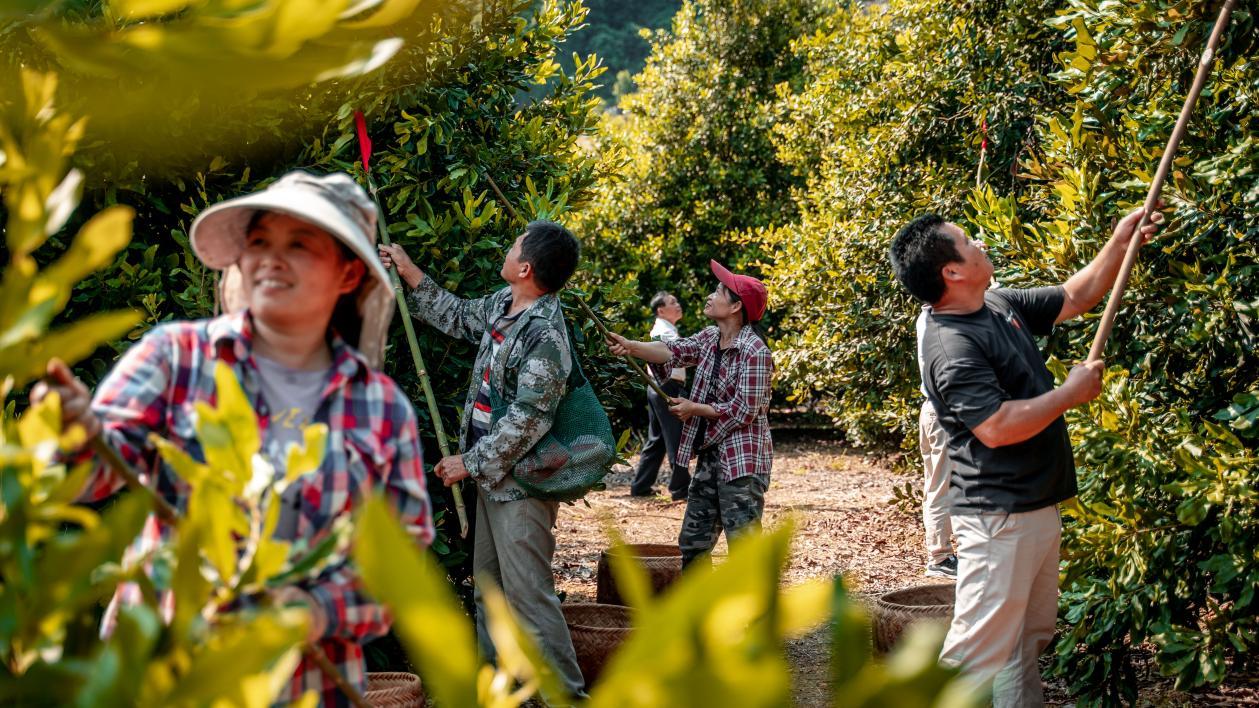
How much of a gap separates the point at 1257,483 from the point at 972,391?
3.51 feet

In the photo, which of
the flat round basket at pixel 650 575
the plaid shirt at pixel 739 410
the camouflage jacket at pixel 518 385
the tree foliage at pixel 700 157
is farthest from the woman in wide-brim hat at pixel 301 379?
the tree foliage at pixel 700 157

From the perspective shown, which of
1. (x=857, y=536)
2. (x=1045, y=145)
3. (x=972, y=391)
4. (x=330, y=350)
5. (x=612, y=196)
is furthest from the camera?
(x=612, y=196)

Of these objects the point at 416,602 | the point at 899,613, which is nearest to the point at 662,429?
the point at 899,613

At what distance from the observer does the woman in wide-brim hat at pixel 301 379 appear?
1.91 m

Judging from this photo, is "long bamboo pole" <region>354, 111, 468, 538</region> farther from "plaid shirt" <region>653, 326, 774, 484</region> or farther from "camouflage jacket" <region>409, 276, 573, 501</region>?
"plaid shirt" <region>653, 326, 774, 484</region>

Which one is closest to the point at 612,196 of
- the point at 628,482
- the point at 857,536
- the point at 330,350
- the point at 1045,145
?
the point at 628,482

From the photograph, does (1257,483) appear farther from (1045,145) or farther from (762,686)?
(762,686)

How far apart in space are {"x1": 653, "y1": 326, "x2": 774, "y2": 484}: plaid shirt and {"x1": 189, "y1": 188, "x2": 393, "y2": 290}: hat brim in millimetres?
3872

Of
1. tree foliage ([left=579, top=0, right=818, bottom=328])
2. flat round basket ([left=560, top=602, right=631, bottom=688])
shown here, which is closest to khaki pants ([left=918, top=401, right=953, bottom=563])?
flat round basket ([left=560, top=602, right=631, bottom=688])

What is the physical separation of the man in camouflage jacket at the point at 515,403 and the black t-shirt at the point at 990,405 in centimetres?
140

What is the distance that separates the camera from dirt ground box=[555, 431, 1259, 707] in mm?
5349

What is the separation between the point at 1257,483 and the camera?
3.93 metres

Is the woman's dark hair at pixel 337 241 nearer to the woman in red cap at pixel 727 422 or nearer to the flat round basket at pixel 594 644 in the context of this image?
the flat round basket at pixel 594 644

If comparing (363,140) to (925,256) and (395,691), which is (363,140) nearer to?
(395,691)
